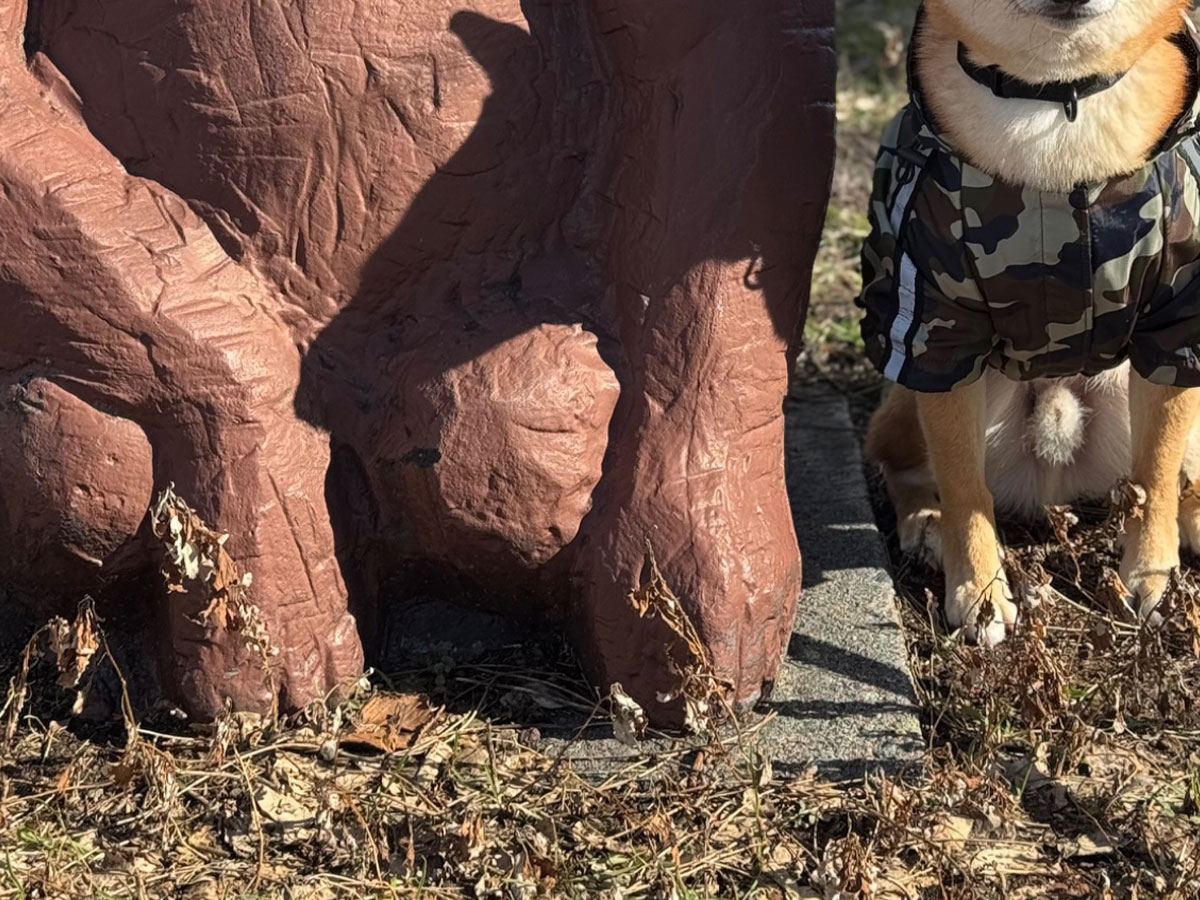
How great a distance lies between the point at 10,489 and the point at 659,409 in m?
1.20

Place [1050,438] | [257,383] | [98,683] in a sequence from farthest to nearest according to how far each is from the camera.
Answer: [1050,438] → [98,683] → [257,383]

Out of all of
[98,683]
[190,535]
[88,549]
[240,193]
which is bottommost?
[98,683]

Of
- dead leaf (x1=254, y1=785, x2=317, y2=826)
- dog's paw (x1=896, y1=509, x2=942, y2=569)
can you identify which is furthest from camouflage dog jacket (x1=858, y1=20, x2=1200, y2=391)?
dead leaf (x1=254, y1=785, x2=317, y2=826)

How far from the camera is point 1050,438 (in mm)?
3477

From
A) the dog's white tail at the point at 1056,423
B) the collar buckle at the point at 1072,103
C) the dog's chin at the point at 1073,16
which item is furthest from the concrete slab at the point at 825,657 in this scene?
the dog's chin at the point at 1073,16

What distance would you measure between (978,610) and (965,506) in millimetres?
259

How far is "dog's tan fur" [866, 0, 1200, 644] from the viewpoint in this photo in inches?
104

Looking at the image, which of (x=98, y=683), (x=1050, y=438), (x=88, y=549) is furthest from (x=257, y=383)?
(x=1050, y=438)

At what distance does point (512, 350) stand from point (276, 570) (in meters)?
0.60

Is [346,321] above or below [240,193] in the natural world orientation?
below

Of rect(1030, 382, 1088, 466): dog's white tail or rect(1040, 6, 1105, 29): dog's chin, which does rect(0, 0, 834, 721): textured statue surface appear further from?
rect(1030, 382, 1088, 466): dog's white tail

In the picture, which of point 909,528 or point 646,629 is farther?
point 909,528

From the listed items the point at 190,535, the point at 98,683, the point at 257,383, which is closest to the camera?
the point at 190,535

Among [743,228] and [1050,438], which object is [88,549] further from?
[1050,438]
